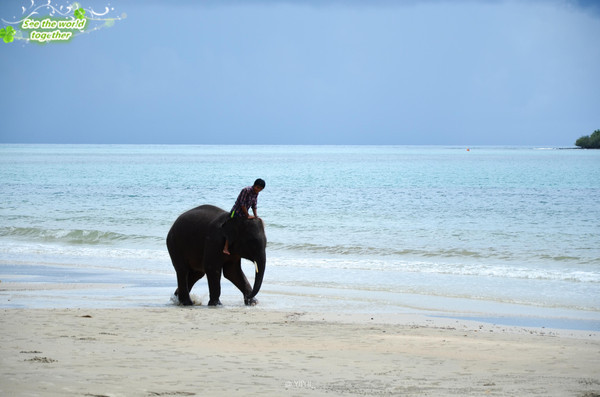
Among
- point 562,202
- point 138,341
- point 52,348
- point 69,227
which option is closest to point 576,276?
point 138,341

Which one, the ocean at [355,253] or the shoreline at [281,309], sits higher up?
the shoreline at [281,309]

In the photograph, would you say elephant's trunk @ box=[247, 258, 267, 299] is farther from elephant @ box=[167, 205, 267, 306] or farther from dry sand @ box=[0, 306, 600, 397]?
dry sand @ box=[0, 306, 600, 397]

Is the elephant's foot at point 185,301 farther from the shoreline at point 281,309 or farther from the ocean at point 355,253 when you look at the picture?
the ocean at point 355,253

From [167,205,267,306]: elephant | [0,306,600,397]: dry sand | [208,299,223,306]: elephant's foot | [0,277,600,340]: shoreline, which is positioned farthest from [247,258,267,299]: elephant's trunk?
[0,306,600,397]: dry sand

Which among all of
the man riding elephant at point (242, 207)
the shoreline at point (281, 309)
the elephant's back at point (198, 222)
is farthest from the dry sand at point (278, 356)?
the elephant's back at point (198, 222)

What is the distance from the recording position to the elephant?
1318 cm

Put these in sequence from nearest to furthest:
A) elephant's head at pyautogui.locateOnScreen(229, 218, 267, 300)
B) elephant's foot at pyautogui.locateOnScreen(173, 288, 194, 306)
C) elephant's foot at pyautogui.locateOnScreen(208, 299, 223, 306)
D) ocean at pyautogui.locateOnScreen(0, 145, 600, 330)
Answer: elephant's head at pyautogui.locateOnScreen(229, 218, 267, 300)
elephant's foot at pyautogui.locateOnScreen(208, 299, 223, 306)
elephant's foot at pyautogui.locateOnScreen(173, 288, 194, 306)
ocean at pyautogui.locateOnScreen(0, 145, 600, 330)

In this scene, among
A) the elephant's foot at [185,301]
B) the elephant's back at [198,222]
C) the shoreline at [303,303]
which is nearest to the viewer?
the shoreline at [303,303]

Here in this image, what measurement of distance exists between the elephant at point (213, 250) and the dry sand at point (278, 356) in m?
1.51

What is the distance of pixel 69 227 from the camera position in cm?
2991

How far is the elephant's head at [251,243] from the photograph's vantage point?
43.1 feet

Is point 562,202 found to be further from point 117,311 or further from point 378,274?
point 117,311

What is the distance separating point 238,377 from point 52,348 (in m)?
2.37

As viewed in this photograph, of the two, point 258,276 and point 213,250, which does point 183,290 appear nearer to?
point 213,250
